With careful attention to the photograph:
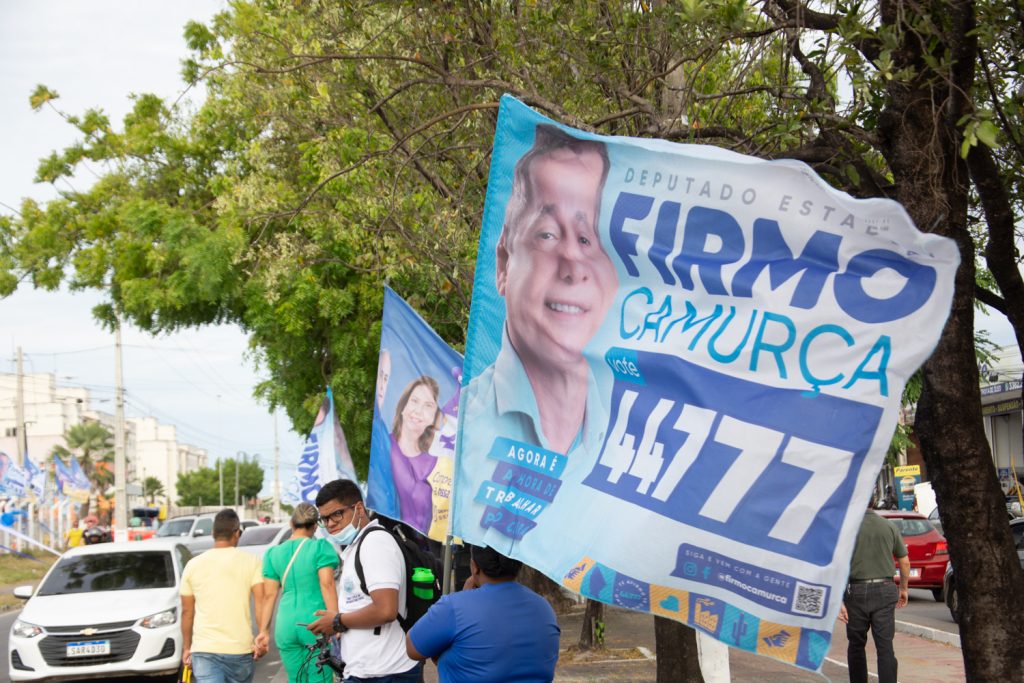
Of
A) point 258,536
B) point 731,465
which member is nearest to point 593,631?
point 731,465

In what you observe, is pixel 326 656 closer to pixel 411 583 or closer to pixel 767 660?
pixel 411 583

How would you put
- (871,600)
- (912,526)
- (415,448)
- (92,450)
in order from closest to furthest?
(415,448)
(871,600)
(912,526)
(92,450)

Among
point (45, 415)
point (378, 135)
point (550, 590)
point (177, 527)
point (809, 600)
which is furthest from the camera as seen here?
point (45, 415)

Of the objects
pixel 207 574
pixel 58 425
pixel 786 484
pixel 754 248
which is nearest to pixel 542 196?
pixel 754 248

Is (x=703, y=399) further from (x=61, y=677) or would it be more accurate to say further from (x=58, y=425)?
(x=58, y=425)

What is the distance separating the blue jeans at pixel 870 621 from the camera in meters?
8.84

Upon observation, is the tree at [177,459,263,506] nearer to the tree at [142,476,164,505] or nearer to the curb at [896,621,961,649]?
the tree at [142,476,164,505]

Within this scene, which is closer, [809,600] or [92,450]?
[809,600]

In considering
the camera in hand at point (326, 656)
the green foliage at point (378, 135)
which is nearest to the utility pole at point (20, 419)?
the green foliage at point (378, 135)

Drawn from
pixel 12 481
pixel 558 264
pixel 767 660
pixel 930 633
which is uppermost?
pixel 558 264

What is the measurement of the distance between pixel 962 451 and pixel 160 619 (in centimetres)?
902

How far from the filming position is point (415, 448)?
8.71 metres

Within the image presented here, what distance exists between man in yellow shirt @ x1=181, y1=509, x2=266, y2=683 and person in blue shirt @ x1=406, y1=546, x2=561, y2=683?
10.9ft

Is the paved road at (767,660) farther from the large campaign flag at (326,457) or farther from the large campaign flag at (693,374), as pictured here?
the large campaign flag at (693,374)
